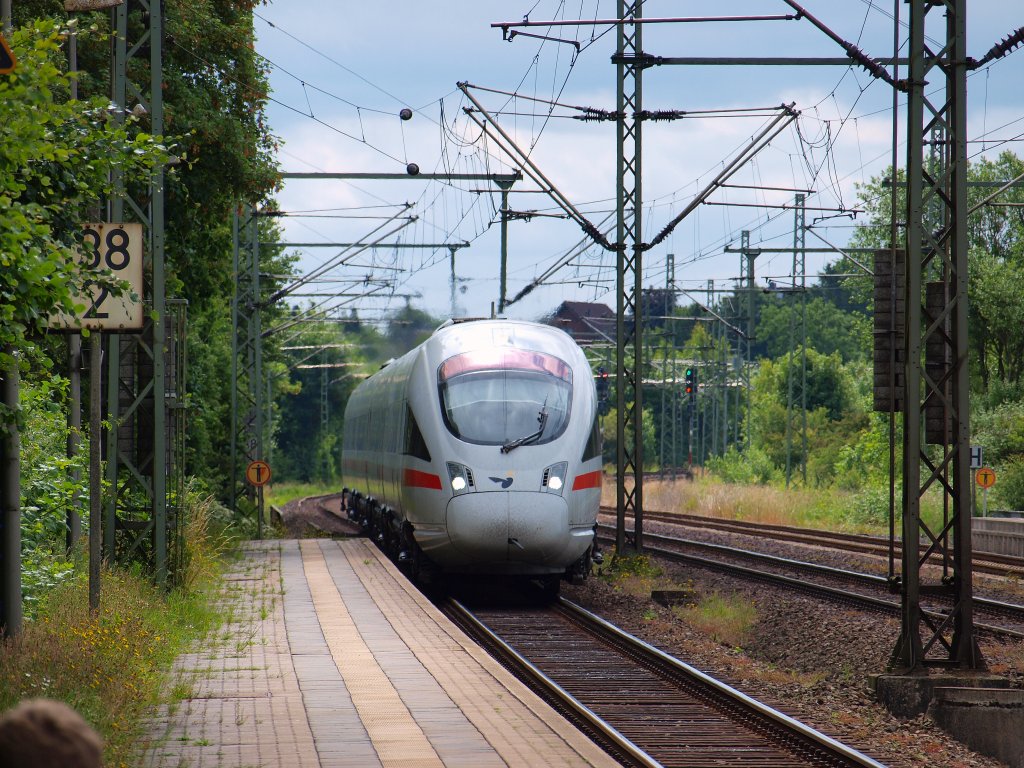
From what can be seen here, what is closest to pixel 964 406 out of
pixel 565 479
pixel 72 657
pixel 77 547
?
pixel 565 479

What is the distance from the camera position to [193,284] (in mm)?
22438

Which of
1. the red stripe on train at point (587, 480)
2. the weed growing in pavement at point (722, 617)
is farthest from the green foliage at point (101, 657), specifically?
the weed growing in pavement at point (722, 617)

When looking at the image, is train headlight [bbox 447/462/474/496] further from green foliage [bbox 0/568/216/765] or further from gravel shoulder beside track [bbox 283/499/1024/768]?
green foliage [bbox 0/568/216/765]

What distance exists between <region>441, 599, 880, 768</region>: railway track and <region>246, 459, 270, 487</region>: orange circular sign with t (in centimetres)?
1331

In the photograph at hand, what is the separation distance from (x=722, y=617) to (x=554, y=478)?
2.89 metres

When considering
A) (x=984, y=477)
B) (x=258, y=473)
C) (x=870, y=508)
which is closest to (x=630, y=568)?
(x=258, y=473)

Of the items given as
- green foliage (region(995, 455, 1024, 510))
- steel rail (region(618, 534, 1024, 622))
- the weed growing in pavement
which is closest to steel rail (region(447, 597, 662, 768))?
the weed growing in pavement

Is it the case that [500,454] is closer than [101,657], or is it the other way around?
[101,657]

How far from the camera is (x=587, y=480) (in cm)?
1559

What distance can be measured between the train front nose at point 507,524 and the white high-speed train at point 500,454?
1 centimetres

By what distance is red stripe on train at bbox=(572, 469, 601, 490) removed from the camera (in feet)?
50.1

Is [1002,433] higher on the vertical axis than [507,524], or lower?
higher

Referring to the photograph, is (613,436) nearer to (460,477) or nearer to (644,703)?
(460,477)

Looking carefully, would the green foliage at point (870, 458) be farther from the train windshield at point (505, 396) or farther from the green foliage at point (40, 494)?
the green foliage at point (40, 494)
